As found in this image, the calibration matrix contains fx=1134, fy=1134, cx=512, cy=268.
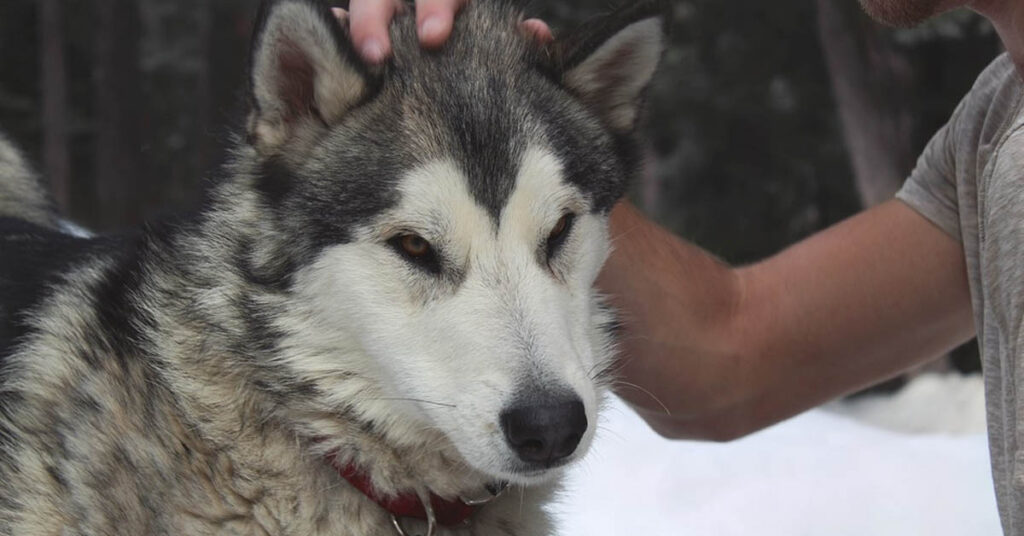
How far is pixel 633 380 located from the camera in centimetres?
347

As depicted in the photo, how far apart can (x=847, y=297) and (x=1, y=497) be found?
2.45 m

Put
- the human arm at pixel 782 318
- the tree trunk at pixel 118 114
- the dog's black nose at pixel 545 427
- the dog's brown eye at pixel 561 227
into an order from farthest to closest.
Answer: the tree trunk at pixel 118 114
the human arm at pixel 782 318
the dog's brown eye at pixel 561 227
the dog's black nose at pixel 545 427

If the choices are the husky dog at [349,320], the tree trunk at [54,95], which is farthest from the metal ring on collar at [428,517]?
the tree trunk at [54,95]

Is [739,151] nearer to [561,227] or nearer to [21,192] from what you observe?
[21,192]

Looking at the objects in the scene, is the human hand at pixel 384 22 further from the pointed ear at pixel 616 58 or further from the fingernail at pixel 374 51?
the pointed ear at pixel 616 58

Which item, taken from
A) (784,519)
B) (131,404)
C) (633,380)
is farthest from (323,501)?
(784,519)

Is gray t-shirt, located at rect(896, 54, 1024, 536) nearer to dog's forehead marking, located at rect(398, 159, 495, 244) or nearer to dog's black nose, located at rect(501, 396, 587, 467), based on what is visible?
dog's black nose, located at rect(501, 396, 587, 467)

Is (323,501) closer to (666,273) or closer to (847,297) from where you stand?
(666,273)

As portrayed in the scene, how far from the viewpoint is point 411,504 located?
8.79 ft

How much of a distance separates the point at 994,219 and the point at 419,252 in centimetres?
142

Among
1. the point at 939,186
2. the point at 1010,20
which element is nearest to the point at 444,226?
the point at 1010,20

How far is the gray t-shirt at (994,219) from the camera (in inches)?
105

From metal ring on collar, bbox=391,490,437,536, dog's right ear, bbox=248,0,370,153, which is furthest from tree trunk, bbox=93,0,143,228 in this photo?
metal ring on collar, bbox=391,490,437,536

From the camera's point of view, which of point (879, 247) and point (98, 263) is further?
point (879, 247)
